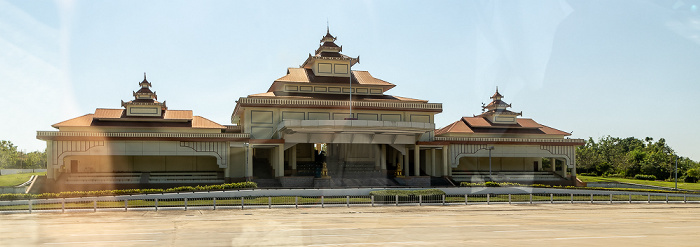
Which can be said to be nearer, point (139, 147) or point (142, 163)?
point (139, 147)

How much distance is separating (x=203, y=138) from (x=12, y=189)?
16280 millimetres

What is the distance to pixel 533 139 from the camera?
213 feet

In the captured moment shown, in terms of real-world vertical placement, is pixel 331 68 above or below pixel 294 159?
above

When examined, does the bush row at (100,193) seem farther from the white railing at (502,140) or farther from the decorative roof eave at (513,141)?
the white railing at (502,140)

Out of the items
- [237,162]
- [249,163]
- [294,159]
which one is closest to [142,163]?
[237,162]

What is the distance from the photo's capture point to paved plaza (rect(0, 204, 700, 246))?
1862 cm

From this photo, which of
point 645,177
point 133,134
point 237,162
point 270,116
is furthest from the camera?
point 645,177

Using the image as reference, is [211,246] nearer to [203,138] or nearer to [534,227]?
[534,227]

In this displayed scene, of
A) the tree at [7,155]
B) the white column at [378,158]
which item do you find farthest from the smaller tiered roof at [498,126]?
the tree at [7,155]

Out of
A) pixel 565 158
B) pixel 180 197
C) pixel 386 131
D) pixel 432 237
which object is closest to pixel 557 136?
pixel 565 158

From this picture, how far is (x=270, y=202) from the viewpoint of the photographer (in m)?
35.1

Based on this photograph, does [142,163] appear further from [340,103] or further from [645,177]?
[645,177]

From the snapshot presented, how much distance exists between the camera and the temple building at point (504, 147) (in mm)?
63625

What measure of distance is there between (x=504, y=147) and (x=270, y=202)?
118 feet
